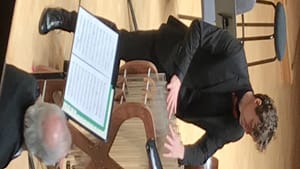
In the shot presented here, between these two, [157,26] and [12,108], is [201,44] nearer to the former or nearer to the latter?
[12,108]

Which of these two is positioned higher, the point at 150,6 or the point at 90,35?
the point at 150,6

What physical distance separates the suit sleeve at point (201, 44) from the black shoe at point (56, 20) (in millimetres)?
386

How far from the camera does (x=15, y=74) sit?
150cm

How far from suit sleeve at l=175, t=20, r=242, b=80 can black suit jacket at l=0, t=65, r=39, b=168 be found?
773mm

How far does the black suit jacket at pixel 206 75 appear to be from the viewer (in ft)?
7.23

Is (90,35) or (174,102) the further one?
(174,102)

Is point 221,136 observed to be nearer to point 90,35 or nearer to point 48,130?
point 90,35

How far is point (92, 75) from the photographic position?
1733 millimetres

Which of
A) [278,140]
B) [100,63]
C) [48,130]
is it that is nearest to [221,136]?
[100,63]

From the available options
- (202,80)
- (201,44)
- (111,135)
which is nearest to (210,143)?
(202,80)

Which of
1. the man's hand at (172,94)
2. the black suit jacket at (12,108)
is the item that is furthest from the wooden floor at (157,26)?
the black suit jacket at (12,108)

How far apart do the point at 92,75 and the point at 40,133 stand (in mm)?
331

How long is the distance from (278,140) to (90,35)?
3.01 metres

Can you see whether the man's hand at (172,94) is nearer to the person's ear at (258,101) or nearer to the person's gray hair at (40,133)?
the person's ear at (258,101)
